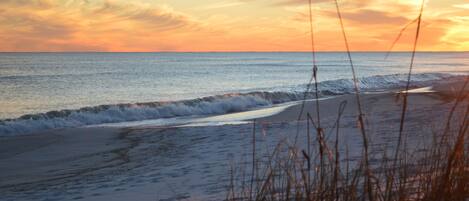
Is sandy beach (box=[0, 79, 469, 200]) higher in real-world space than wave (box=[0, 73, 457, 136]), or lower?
higher

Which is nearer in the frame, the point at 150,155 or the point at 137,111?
the point at 150,155

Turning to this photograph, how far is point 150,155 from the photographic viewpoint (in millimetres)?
10734

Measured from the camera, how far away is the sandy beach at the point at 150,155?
7352 millimetres

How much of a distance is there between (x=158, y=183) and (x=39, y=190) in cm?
186

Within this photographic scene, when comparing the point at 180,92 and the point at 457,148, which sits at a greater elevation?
the point at 457,148

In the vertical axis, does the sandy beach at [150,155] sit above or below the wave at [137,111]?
above

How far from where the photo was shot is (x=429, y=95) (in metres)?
19.8

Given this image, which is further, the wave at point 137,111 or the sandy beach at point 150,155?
the wave at point 137,111

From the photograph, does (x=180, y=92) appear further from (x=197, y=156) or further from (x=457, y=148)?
(x=457, y=148)

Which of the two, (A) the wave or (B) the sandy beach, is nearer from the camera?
(B) the sandy beach

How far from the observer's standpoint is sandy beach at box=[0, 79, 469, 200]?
289 inches

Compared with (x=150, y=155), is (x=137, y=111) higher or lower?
lower

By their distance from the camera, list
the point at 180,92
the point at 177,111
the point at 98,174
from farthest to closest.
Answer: the point at 180,92 → the point at 177,111 → the point at 98,174

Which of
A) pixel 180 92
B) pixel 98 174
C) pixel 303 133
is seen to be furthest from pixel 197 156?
pixel 180 92
